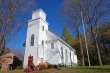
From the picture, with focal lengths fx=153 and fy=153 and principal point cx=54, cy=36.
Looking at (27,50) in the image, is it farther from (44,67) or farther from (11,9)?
(11,9)

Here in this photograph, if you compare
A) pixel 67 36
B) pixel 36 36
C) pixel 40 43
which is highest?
pixel 67 36

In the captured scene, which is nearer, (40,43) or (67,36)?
(40,43)

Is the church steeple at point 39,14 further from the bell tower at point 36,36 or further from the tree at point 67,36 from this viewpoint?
the tree at point 67,36

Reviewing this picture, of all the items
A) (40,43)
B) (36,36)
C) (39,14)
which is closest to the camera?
(40,43)

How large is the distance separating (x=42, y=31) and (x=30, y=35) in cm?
248

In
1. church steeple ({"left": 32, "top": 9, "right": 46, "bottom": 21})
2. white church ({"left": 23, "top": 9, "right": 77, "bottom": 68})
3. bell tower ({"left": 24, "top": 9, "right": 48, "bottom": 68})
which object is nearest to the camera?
bell tower ({"left": 24, "top": 9, "right": 48, "bottom": 68})

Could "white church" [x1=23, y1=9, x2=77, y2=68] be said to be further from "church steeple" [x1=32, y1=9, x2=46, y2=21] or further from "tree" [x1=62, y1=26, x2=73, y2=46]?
"tree" [x1=62, y1=26, x2=73, y2=46]

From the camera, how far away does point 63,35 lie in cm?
5591

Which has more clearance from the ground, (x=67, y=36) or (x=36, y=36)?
(x=67, y=36)

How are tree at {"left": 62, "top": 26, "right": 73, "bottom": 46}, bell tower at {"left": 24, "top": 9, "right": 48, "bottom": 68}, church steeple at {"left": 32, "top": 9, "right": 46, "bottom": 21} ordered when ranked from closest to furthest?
bell tower at {"left": 24, "top": 9, "right": 48, "bottom": 68} → church steeple at {"left": 32, "top": 9, "right": 46, "bottom": 21} → tree at {"left": 62, "top": 26, "right": 73, "bottom": 46}

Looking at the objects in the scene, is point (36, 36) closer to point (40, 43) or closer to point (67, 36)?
point (40, 43)

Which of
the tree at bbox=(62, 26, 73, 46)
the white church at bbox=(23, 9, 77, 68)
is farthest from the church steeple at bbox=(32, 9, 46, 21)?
the tree at bbox=(62, 26, 73, 46)

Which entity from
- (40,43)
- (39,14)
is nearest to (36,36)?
(40,43)

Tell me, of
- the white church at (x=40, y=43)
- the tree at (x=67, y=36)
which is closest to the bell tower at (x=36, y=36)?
the white church at (x=40, y=43)
